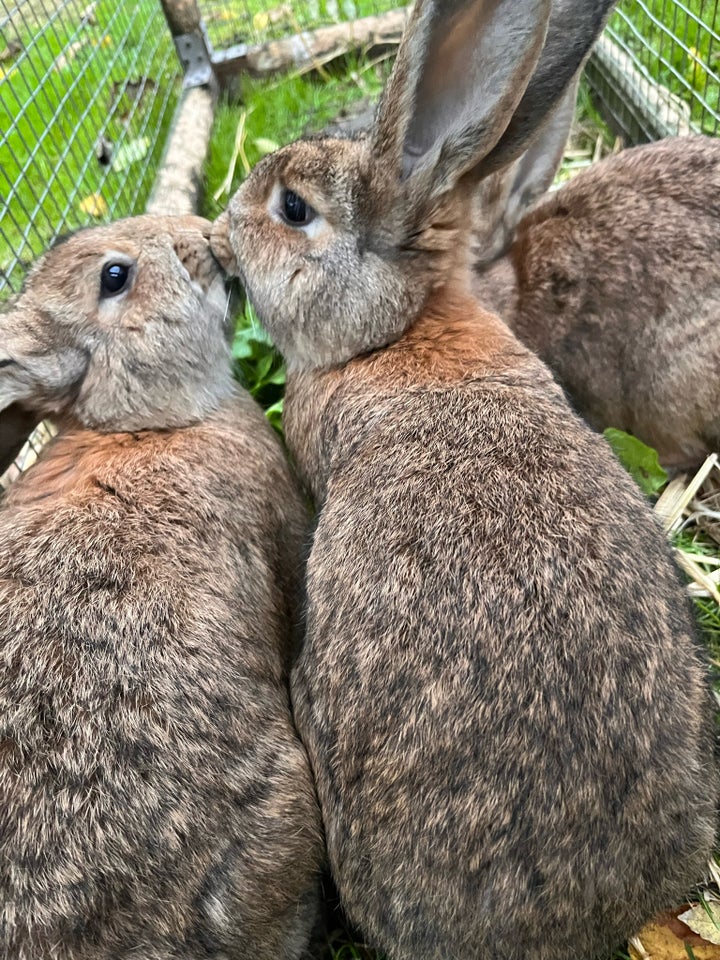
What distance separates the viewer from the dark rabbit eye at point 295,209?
261 centimetres

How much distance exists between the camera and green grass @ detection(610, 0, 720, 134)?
3.77 metres

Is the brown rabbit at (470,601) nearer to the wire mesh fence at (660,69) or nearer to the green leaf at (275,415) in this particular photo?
the green leaf at (275,415)

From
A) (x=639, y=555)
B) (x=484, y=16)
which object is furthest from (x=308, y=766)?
(x=484, y=16)

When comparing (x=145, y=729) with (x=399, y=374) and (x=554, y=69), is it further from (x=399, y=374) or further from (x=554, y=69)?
(x=554, y=69)

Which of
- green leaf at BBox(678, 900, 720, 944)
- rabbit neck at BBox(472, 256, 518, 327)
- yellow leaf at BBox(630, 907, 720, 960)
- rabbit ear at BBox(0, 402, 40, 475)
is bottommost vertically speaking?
yellow leaf at BBox(630, 907, 720, 960)

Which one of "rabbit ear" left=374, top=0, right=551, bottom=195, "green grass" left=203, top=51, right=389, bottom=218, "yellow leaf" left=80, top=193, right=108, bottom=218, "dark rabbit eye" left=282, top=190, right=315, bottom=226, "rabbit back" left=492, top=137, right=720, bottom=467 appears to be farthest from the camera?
"green grass" left=203, top=51, right=389, bottom=218

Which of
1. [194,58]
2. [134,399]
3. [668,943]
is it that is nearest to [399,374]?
[134,399]

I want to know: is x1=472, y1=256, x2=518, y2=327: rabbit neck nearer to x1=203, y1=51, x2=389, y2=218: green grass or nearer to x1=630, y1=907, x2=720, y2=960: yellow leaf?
x1=203, y1=51, x2=389, y2=218: green grass

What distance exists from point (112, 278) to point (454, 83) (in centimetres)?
125

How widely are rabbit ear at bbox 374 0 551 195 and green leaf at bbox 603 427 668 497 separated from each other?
3.86 ft

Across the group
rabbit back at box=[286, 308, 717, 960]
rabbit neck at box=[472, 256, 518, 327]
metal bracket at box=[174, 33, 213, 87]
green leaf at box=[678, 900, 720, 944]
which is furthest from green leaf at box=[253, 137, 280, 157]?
green leaf at box=[678, 900, 720, 944]

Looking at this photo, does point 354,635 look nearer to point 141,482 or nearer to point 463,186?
point 141,482

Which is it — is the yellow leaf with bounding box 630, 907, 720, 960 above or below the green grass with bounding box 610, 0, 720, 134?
below

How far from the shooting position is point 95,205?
4.05 m
